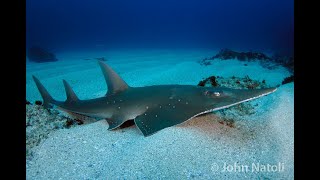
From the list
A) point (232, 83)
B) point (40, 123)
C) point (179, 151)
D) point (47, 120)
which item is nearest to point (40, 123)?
point (40, 123)

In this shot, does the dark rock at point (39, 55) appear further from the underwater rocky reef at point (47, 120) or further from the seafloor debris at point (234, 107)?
the seafloor debris at point (234, 107)

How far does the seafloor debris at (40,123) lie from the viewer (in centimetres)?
379

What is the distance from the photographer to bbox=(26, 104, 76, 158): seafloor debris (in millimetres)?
3789

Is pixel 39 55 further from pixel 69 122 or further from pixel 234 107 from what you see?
pixel 234 107

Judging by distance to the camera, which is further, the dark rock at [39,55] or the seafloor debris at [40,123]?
the dark rock at [39,55]

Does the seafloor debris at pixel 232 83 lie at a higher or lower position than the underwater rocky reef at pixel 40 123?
higher

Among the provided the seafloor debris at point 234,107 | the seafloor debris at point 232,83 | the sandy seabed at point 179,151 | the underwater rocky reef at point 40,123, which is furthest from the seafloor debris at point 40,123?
the seafloor debris at point 232,83

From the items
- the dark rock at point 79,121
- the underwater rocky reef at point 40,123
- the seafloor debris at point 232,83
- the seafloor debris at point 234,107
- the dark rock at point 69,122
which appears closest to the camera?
the underwater rocky reef at point 40,123

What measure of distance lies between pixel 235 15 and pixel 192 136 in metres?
108

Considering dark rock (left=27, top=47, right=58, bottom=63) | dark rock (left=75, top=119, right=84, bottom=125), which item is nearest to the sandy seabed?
dark rock (left=75, top=119, right=84, bottom=125)

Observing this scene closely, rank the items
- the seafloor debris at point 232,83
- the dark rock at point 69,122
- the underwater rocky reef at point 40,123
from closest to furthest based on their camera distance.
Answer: the underwater rocky reef at point 40,123 → the dark rock at point 69,122 → the seafloor debris at point 232,83
